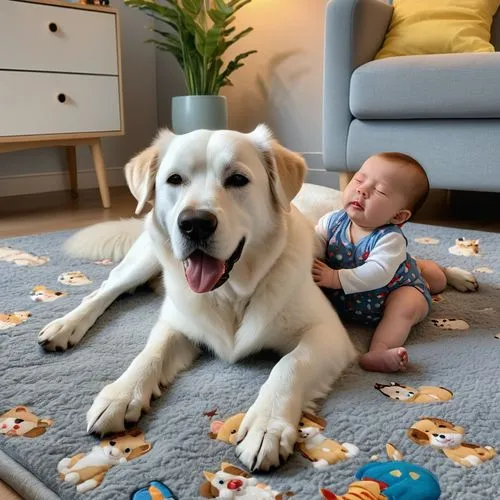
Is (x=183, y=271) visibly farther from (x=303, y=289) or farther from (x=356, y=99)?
(x=356, y=99)

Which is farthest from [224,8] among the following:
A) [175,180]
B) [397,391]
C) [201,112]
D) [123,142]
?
[397,391]

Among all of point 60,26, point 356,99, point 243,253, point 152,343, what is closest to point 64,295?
point 152,343

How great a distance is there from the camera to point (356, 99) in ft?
9.33

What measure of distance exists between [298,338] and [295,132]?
315cm

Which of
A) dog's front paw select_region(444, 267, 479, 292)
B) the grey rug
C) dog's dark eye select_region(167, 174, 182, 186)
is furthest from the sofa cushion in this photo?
dog's dark eye select_region(167, 174, 182, 186)

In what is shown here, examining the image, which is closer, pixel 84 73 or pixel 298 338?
pixel 298 338

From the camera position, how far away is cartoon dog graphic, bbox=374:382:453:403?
1.14 metres

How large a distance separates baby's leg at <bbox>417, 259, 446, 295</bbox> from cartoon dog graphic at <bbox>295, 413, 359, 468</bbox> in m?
0.91

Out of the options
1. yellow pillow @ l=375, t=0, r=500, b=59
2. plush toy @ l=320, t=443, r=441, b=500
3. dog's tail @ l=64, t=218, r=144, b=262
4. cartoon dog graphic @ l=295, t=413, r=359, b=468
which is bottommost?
cartoon dog graphic @ l=295, t=413, r=359, b=468

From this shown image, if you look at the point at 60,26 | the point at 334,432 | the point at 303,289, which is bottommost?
the point at 334,432

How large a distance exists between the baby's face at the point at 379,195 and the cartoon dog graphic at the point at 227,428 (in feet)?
Answer: 2.26

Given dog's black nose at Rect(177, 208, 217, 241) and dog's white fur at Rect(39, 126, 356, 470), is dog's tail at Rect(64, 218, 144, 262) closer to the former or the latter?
dog's white fur at Rect(39, 126, 356, 470)

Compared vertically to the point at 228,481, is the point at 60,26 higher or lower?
higher

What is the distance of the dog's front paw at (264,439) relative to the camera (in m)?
0.91
